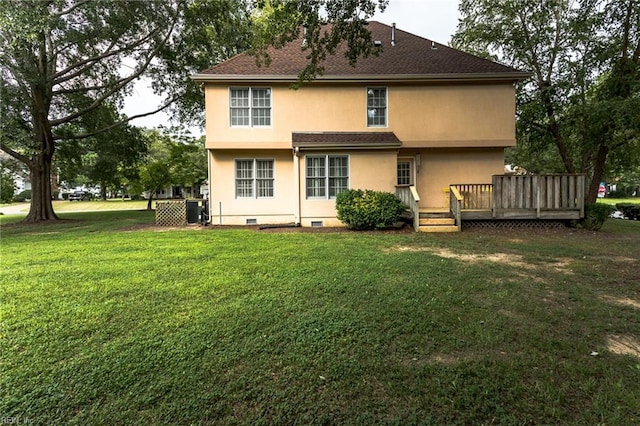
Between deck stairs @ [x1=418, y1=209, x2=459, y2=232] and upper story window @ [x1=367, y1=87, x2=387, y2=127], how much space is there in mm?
4297

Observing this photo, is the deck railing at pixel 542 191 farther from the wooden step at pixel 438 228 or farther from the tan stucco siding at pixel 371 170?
the tan stucco siding at pixel 371 170

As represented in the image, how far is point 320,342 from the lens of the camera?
3.25 metres

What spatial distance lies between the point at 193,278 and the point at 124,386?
282 centimetres

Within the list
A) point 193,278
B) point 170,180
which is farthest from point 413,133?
point 170,180

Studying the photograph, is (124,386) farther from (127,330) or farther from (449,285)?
(449,285)

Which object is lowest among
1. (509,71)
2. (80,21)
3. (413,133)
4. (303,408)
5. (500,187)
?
(303,408)

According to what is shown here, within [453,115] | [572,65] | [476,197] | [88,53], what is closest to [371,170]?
[476,197]

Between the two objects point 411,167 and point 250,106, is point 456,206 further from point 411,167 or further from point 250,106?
point 250,106

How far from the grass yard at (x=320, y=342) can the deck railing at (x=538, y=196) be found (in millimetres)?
4652

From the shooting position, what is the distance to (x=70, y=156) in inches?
797

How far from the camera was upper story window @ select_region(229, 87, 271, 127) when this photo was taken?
12.5 meters

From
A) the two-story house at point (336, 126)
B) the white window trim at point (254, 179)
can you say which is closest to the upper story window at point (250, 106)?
the two-story house at point (336, 126)

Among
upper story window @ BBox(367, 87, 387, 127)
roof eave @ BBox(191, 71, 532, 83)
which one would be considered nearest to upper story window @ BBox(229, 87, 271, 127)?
roof eave @ BBox(191, 71, 532, 83)

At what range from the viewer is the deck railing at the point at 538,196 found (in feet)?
34.5
